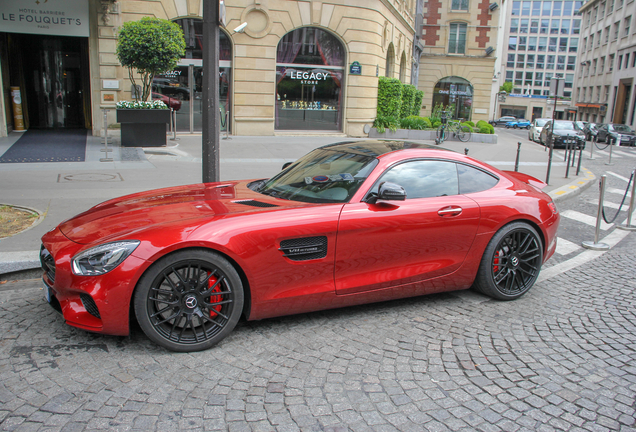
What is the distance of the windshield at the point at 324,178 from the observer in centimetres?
436

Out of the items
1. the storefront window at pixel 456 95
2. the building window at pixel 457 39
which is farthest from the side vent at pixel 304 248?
the building window at pixel 457 39

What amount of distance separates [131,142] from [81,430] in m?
13.0

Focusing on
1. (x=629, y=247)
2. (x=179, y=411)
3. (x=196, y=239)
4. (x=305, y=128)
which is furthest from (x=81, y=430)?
(x=305, y=128)

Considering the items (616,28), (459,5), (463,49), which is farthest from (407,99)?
(616,28)

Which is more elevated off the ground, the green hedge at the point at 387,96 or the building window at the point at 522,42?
the building window at the point at 522,42

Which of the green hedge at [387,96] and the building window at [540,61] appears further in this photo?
the building window at [540,61]

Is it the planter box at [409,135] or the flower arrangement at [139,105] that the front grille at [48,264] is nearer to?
the flower arrangement at [139,105]

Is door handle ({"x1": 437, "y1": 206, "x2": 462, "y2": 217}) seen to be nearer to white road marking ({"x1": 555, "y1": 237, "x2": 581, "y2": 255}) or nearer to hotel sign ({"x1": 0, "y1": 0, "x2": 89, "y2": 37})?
white road marking ({"x1": 555, "y1": 237, "x2": 581, "y2": 255})

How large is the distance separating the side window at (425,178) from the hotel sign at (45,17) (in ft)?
50.9

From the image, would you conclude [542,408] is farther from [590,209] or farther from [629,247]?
[590,209]

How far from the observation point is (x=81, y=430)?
2.76m

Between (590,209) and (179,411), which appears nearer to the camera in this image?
(179,411)

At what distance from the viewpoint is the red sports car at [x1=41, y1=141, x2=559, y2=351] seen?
3541 mm

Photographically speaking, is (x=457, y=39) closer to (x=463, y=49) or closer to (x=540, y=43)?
(x=463, y=49)
